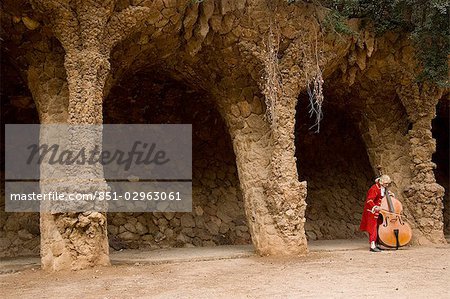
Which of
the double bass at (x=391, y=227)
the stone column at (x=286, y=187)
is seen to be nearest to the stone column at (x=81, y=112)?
the stone column at (x=286, y=187)

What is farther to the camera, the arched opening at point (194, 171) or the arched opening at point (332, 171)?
the arched opening at point (332, 171)

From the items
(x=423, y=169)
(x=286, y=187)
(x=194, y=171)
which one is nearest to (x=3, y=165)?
(x=194, y=171)

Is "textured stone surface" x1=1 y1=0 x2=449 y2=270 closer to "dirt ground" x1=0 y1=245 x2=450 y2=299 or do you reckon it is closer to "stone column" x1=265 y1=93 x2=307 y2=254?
"stone column" x1=265 y1=93 x2=307 y2=254

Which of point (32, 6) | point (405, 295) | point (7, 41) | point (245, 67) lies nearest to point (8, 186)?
point (7, 41)

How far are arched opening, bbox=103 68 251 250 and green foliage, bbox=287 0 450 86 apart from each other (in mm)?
2900

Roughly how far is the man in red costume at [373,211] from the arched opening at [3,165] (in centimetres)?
491

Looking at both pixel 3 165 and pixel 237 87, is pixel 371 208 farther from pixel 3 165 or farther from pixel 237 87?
pixel 3 165

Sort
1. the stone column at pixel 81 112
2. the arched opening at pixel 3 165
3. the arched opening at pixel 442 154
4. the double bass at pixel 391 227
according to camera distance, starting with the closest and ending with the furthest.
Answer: the stone column at pixel 81 112 → the double bass at pixel 391 227 → the arched opening at pixel 3 165 → the arched opening at pixel 442 154

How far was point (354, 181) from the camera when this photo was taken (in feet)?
33.2

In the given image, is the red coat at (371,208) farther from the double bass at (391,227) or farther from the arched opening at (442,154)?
the arched opening at (442,154)

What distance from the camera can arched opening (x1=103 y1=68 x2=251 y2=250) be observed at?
26.2ft

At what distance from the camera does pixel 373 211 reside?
262 inches

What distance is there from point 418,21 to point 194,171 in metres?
4.52

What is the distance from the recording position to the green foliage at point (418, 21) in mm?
6582
